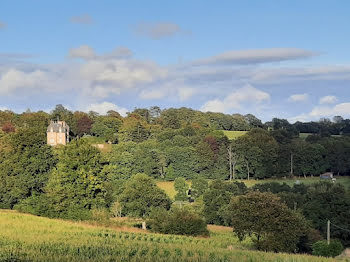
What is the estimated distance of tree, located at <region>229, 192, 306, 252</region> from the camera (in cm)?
3581

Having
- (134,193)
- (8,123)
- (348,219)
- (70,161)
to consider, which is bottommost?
(348,219)

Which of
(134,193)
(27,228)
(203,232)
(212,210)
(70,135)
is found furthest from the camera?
(70,135)

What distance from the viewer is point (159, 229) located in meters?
44.9

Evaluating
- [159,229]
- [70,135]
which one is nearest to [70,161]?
[159,229]

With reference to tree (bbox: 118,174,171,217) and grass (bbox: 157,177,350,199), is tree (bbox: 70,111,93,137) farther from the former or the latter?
tree (bbox: 118,174,171,217)

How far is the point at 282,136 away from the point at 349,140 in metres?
16.1

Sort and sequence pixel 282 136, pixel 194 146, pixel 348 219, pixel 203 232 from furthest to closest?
pixel 282 136
pixel 194 146
pixel 348 219
pixel 203 232

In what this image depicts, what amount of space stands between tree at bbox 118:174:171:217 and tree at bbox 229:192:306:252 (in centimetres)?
1625

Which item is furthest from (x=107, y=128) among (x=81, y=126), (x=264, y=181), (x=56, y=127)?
(x=264, y=181)

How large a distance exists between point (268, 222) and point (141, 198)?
19.2 meters

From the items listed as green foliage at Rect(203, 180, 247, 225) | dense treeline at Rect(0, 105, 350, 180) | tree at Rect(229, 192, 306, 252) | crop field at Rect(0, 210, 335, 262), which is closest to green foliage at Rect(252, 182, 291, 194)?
green foliage at Rect(203, 180, 247, 225)

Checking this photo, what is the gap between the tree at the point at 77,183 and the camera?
4806cm

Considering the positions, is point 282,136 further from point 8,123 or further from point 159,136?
point 8,123

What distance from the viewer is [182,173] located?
322 ft
